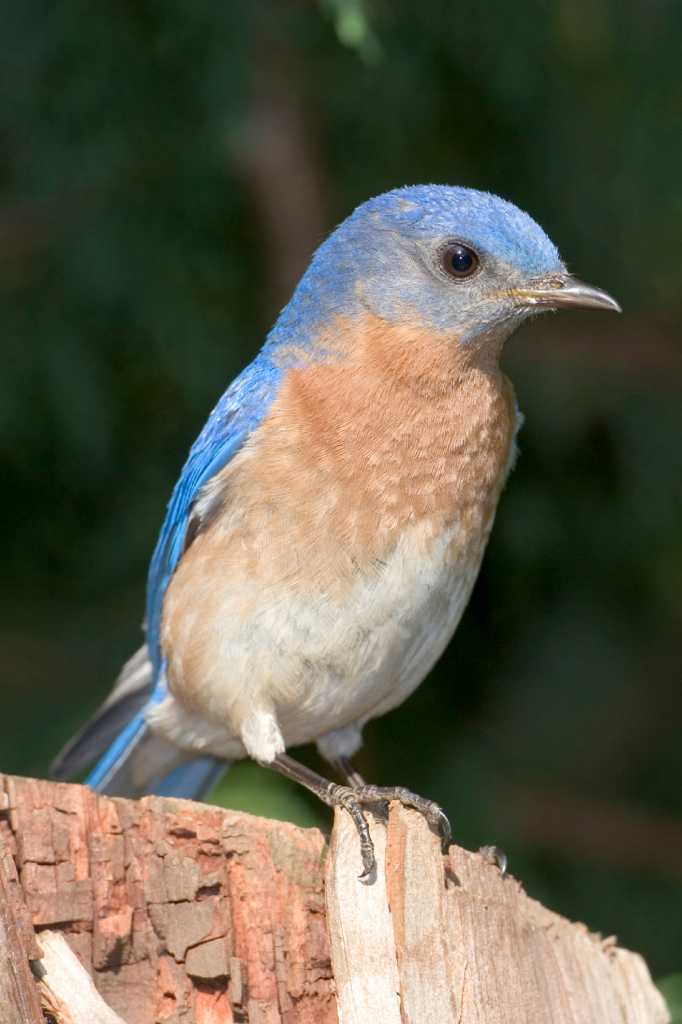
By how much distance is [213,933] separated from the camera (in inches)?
120

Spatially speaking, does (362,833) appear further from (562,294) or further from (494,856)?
(562,294)

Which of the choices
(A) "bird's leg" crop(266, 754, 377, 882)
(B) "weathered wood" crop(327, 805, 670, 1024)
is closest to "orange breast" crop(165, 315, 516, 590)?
(A) "bird's leg" crop(266, 754, 377, 882)

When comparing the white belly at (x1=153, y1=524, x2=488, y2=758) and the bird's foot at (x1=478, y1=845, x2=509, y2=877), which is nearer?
the bird's foot at (x1=478, y1=845, x2=509, y2=877)

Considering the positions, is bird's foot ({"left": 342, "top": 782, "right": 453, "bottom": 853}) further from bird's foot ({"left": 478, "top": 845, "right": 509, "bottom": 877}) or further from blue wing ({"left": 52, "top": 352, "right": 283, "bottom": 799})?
blue wing ({"left": 52, "top": 352, "right": 283, "bottom": 799})

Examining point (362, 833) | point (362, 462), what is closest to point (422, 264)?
point (362, 462)

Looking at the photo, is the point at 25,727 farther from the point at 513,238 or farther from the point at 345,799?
the point at 513,238

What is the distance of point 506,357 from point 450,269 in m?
1.37

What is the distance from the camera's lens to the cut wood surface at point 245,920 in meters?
2.96

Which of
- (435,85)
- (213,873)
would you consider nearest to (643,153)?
(435,85)

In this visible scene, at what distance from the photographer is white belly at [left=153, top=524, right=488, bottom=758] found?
4.21m

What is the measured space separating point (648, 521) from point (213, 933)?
10.2ft

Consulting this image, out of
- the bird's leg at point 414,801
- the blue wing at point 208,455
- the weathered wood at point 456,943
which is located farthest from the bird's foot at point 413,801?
the blue wing at point 208,455

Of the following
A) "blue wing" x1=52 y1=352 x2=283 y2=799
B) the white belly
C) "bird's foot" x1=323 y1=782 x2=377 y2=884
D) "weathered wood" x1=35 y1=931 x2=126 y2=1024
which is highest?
"blue wing" x1=52 y1=352 x2=283 y2=799

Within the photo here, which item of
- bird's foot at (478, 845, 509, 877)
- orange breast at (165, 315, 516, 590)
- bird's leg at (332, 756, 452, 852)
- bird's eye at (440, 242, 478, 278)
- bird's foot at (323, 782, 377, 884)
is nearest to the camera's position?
bird's foot at (323, 782, 377, 884)
